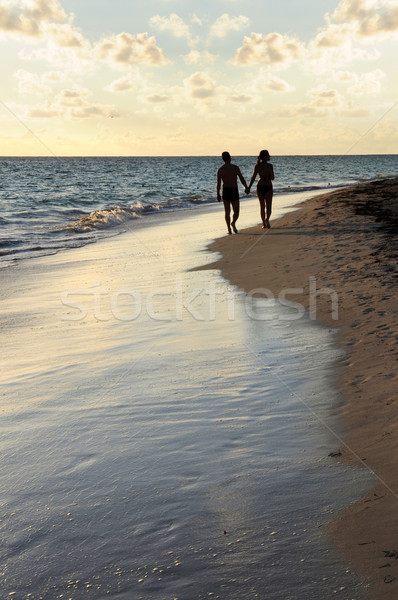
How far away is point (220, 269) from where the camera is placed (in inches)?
375

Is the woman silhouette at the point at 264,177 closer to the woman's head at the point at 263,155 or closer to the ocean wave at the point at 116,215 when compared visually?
the woman's head at the point at 263,155

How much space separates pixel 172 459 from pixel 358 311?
11.5 feet

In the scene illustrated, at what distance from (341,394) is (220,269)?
18.3ft

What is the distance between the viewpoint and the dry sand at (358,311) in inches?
98.7

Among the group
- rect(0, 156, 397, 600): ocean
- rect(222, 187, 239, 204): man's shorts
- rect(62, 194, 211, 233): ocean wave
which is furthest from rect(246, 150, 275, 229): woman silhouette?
rect(62, 194, 211, 233): ocean wave

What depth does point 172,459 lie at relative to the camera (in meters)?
3.28

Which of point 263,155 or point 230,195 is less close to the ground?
point 263,155

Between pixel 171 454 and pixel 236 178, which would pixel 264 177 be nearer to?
pixel 236 178

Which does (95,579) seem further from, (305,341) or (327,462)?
(305,341)

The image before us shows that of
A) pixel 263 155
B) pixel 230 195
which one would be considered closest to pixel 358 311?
pixel 263 155

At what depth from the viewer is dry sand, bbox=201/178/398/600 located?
2508mm

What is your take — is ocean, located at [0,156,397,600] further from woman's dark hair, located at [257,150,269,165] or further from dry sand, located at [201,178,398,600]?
woman's dark hair, located at [257,150,269,165]

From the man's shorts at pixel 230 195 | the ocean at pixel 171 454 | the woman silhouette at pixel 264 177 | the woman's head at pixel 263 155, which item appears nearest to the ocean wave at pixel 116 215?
the man's shorts at pixel 230 195

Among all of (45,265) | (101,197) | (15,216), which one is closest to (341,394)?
(45,265)
